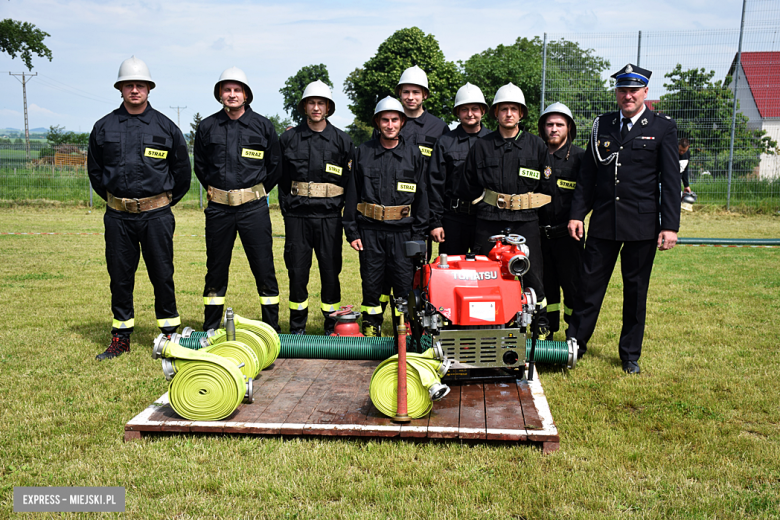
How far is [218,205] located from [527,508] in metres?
4.01

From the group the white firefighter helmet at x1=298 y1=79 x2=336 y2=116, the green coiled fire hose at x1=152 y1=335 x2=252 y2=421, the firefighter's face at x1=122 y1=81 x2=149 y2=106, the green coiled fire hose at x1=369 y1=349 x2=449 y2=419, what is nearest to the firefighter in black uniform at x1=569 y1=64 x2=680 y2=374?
the green coiled fire hose at x1=369 y1=349 x2=449 y2=419

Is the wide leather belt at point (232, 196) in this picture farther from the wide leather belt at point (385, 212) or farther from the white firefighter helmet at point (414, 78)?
the white firefighter helmet at point (414, 78)

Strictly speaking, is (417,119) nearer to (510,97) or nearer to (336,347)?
(510,97)

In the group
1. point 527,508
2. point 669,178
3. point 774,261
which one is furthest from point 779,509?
point 774,261

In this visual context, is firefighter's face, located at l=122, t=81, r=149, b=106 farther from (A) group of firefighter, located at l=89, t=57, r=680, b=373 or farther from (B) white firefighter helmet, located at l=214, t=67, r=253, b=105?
(B) white firefighter helmet, located at l=214, t=67, r=253, b=105

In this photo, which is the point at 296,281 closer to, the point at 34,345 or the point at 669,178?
the point at 34,345

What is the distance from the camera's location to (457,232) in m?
6.46

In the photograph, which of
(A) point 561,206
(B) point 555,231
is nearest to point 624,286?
(B) point 555,231

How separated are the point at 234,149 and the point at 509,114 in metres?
2.56

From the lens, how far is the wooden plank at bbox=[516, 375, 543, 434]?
3.95 metres

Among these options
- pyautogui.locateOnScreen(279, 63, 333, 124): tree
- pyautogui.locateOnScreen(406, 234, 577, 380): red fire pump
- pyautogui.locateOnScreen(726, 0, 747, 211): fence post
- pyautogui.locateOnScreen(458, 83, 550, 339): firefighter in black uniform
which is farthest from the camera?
pyautogui.locateOnScreen(279, 63, 333, 124): tree

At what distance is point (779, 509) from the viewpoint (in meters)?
3.14

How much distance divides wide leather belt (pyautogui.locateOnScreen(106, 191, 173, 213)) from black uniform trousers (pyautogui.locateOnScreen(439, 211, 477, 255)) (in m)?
2.80

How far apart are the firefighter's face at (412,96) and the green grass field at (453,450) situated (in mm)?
2865
